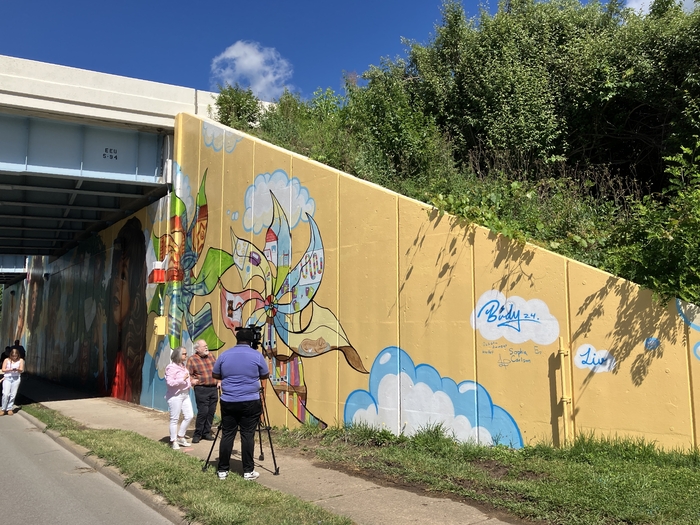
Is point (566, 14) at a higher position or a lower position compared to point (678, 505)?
higher

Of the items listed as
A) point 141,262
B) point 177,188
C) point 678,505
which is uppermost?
point 177,188

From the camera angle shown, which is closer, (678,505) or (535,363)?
(678,505)

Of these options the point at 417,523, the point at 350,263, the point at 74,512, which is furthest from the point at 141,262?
the point at 417,523

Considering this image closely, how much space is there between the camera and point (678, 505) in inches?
183

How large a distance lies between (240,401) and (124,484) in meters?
1.93

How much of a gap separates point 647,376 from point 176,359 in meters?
6.83

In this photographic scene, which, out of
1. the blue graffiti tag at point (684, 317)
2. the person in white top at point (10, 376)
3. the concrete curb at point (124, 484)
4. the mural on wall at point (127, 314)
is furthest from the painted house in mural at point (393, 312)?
the person in white top at point (10, 376)

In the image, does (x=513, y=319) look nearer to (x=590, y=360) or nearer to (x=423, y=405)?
(x=590, y=360)

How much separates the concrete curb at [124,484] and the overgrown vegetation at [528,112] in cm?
652

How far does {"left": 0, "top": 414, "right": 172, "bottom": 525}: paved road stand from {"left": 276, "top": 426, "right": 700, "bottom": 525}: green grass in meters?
2.76

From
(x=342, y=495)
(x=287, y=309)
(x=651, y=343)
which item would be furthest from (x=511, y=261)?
(x=287, y=309)

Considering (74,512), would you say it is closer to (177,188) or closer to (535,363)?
(535,363)

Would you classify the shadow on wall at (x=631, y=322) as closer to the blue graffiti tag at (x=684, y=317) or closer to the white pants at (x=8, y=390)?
the blue graffiti tag at (x=684, y=317)

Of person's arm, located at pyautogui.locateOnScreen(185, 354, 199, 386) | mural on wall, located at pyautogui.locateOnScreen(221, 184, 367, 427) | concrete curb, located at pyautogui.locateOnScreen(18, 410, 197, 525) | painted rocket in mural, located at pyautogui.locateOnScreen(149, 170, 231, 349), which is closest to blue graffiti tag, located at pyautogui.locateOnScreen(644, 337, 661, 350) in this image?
mural on wall, located at pyautogui.locateOnScreen(221, 184, 367, 427)
